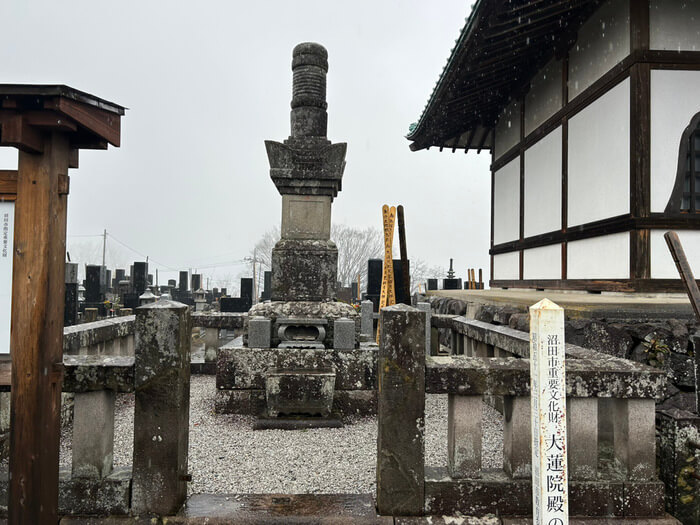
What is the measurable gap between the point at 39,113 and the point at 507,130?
1057 cm

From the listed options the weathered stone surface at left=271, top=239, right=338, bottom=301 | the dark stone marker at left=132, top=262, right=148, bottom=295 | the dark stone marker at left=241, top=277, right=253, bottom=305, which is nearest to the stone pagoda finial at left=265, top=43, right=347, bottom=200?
the weathered stone surface at left=271, top=239, right=338, bottom=301

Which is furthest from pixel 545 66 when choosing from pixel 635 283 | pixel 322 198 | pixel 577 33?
pixel 322 198

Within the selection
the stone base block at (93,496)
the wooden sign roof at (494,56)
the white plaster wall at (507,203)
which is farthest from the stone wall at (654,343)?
the white plaster wall at (507,203)

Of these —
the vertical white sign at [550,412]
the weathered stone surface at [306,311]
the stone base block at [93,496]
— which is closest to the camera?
the vertical white sign at [550,412]

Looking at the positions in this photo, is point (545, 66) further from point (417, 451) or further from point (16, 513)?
point (16, 513)

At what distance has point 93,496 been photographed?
2.62 m

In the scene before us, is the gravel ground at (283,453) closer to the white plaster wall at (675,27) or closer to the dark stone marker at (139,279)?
the white plaster wall at (675,27)

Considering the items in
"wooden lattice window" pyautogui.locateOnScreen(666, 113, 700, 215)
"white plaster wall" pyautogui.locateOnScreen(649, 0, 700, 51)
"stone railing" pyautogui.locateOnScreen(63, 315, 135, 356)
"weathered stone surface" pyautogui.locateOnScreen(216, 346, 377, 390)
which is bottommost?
"weathered stone surface" pyautogui.locateOnScreen(216, 346, 377, 390)

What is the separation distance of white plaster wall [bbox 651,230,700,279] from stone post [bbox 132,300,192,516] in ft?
18.2

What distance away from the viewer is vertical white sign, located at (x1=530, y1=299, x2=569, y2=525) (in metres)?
1.93

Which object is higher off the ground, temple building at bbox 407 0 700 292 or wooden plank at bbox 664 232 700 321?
temple building at bbox 407 0 700 292

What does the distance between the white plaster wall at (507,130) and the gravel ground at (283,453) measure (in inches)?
284

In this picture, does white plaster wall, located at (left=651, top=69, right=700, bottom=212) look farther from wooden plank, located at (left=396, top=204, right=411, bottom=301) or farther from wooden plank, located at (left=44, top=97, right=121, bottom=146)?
wooden plank, located at (left=44, top=97, right=121, bottom=146)

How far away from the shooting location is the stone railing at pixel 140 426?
2.63 m
